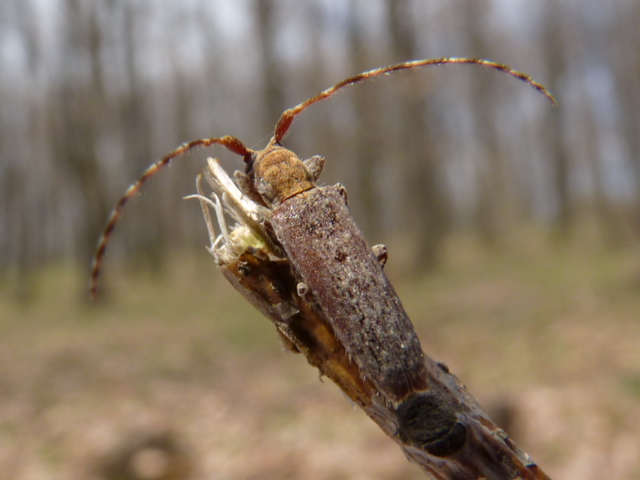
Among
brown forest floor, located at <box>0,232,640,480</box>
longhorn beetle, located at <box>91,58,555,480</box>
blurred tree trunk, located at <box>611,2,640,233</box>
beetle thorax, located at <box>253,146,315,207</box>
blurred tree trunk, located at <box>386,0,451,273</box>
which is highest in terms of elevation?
blurred tree trunk, located at <box>611,2,640,233</box>

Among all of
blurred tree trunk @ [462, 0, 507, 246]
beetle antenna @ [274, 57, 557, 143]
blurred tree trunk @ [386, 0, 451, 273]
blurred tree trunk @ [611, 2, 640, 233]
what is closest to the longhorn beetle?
beetle antenna @ [274, 57, 557, 143]

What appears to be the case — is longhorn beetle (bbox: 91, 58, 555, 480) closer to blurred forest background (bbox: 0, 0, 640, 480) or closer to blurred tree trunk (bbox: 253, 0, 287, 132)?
blurred forest background (bbox: 0, 0, 640, 480)

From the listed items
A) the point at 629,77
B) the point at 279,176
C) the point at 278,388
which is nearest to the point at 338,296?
the point at 279,176

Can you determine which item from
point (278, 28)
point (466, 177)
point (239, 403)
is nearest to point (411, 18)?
point (278, 28)

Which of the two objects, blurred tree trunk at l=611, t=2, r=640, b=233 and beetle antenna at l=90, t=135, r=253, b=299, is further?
blurred tree trunk at l=611, t=2, r=640, b=233

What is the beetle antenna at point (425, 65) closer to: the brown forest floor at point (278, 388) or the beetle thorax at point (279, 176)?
the beetle thorax at point (279, 176)

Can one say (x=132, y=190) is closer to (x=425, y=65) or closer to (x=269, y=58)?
(x=425, y=65)
